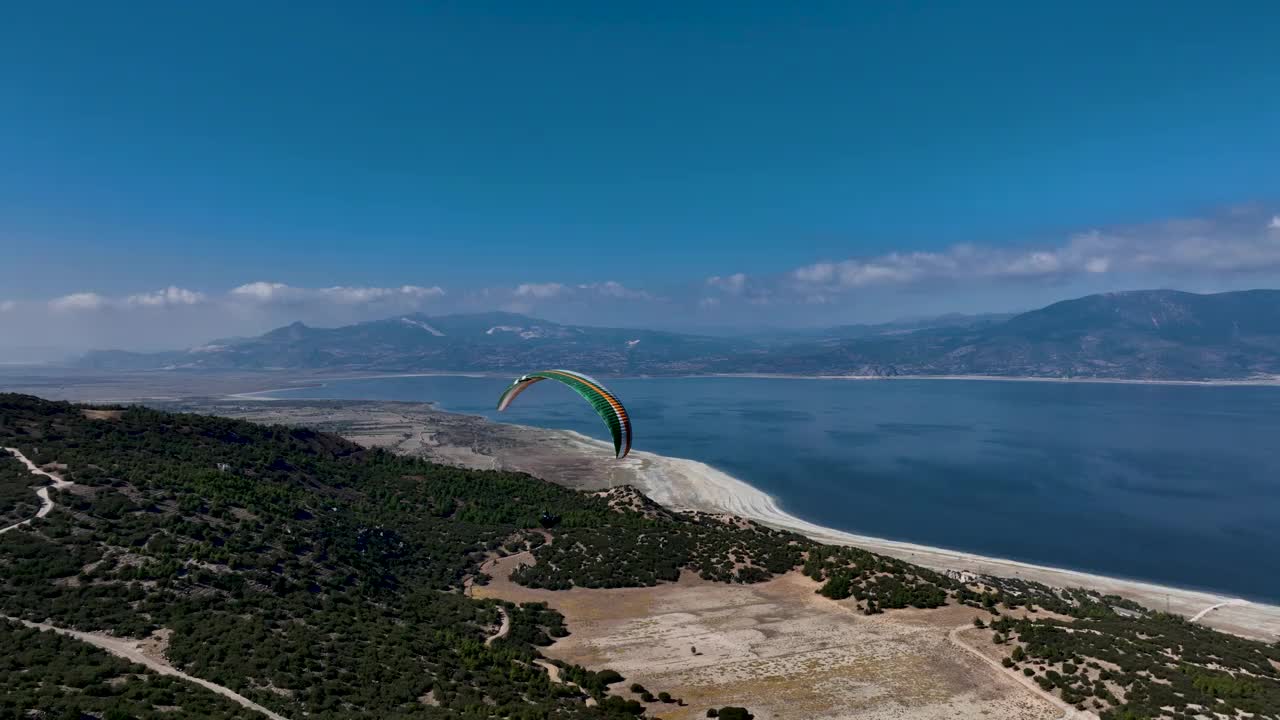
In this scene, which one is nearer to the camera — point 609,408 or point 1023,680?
point 1023,680

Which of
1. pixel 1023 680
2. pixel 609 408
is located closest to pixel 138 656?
pixel 609 408

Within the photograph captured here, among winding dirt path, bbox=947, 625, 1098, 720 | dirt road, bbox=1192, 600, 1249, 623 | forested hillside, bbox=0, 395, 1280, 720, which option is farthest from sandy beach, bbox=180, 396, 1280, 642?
winding dirt path, bbox=947, 625, 1098, 720

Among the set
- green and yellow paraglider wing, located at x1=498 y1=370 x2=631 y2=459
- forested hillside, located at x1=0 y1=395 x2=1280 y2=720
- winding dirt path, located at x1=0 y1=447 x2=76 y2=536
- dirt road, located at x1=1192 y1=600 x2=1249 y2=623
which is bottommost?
dirt road, located at x1=1192 y1=600 x2=1249 y2=623

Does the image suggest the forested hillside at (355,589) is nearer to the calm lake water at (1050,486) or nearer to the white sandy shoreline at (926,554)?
the white sandy shoreline at (926,554)

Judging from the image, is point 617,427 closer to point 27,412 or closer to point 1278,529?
point 27,412

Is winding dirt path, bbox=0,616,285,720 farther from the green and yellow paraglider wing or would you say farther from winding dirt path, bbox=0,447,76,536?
the green and yellow paraglider wing

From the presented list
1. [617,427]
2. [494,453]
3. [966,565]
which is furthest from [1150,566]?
[494,453]

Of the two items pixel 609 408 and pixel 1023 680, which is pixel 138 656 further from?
pixel 1023 680
